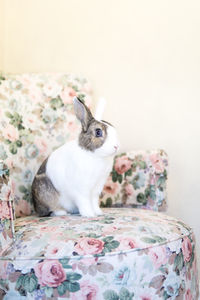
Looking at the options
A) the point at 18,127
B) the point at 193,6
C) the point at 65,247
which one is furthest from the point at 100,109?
the point at 193,6

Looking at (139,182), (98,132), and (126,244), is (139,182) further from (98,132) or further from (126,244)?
(126,244)

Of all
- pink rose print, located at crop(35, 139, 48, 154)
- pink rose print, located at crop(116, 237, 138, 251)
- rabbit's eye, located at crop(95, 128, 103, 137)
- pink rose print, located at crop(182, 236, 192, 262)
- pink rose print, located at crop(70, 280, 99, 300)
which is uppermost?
rabbit's eye, located at crop(95, 128, 103, 137)

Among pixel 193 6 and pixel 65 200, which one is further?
pixel 193 6

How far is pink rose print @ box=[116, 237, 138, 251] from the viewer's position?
1.00 m

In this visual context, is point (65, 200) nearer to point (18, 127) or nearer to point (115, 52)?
point (18, 127)

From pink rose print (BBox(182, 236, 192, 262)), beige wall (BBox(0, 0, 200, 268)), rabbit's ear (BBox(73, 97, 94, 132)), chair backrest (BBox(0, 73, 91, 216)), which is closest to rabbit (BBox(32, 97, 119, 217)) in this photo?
rabbit's ear (BBox(73, 97, 94, 132))

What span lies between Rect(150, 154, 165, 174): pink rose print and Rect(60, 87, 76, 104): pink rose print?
0.43 m

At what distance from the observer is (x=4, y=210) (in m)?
1.06

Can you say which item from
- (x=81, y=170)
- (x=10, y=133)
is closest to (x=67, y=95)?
(x=10, y=133)

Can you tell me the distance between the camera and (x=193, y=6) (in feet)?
5.51

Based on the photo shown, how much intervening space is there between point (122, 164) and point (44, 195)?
0.33m

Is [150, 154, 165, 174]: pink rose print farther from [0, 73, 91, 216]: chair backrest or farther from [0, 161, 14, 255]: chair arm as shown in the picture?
[0, 161, 14, 255]: chair arm

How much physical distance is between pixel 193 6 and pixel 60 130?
28.6 inches

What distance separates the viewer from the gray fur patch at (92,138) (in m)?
1.26
